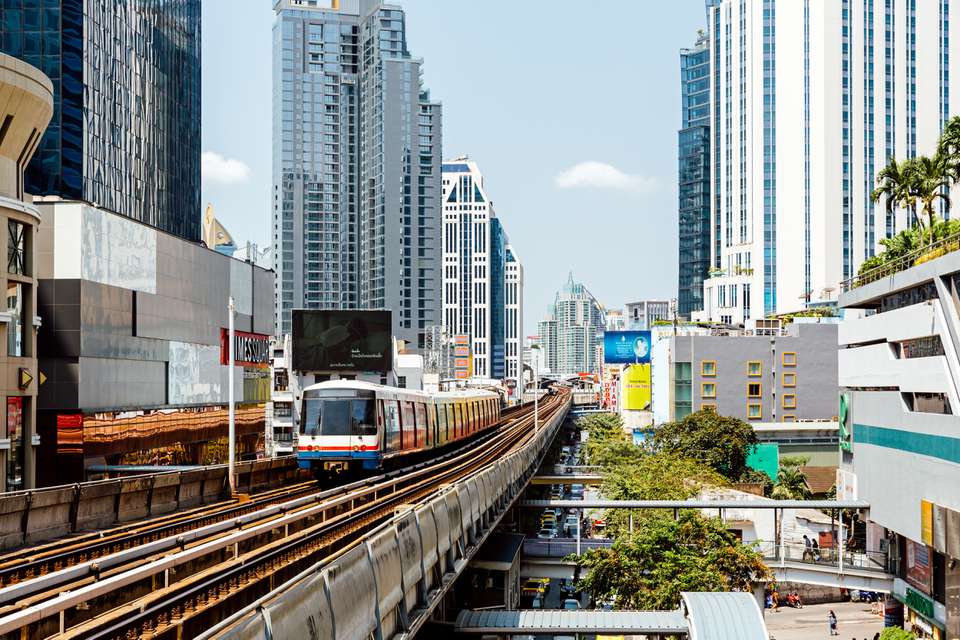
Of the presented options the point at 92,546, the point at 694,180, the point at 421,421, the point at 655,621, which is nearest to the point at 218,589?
the point at 92,546

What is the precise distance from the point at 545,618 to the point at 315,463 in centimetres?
968

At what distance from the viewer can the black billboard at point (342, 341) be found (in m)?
74.7

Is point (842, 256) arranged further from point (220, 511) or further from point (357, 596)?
point (357, 596)

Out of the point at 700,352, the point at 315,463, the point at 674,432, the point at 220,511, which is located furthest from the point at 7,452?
the point at 700,352

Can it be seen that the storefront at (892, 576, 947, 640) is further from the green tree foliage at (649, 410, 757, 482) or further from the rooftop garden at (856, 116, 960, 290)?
the green tree foliage at (649, 410, 757, 482)

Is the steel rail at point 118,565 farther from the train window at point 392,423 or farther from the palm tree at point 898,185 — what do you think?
the palm tree at point 898,185

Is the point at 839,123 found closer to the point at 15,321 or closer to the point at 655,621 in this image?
the point at 15,321

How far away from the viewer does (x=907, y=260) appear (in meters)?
39.9

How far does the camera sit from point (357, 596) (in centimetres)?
1247

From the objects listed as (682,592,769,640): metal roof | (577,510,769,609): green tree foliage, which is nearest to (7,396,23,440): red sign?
(577,510,769,609): green tree foliage

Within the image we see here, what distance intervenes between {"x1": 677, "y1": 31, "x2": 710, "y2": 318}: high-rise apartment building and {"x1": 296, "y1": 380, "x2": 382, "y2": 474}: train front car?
150 metres

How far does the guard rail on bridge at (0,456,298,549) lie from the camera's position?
20.6 metres

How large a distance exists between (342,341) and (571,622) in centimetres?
5031

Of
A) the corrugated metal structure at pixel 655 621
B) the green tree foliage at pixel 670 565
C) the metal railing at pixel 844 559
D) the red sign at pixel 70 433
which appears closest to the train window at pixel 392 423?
the green tree foliage at pixel 670 565
